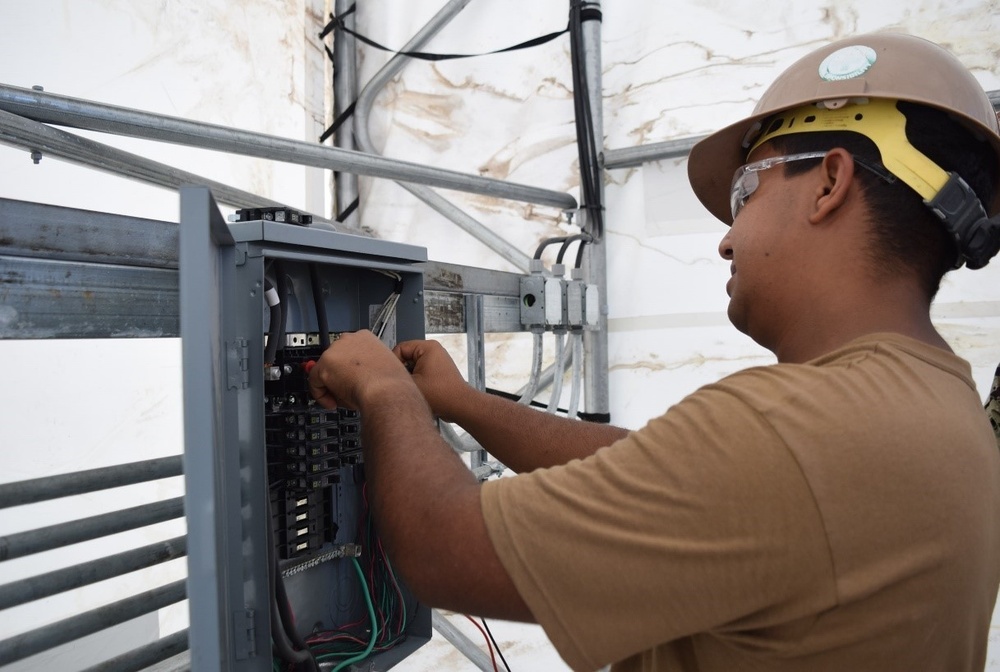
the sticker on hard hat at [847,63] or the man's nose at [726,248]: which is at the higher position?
the sticker on hard hat at [847,63]

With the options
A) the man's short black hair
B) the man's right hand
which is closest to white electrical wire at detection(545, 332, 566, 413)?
the man's right hand

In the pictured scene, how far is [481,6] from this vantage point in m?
2.19

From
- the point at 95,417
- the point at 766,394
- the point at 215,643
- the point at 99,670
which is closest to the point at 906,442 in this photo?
the point at 766,394

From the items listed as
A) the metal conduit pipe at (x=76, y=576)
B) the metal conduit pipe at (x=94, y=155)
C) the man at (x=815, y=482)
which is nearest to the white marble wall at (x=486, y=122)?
the metal conduit pipe at (x=94, y=155)

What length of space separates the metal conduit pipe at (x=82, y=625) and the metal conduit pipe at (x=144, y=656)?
0.14 feet

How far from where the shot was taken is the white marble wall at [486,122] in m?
1.43

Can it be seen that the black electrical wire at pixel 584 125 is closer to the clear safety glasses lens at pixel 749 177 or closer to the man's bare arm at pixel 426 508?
the clear safety glasses lens at pixel 749 177

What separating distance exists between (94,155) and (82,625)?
0.65m

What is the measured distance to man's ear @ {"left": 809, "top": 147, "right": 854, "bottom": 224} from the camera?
66 centimetres

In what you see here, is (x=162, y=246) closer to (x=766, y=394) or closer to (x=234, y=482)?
(x=234, y=482)

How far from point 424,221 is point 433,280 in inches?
37.7

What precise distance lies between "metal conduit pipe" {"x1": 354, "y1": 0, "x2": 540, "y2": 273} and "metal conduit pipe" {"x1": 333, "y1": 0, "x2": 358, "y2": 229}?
0.21 ft

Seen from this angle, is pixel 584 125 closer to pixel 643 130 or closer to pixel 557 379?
pixel 643 130

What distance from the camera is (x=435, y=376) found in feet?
3.11
